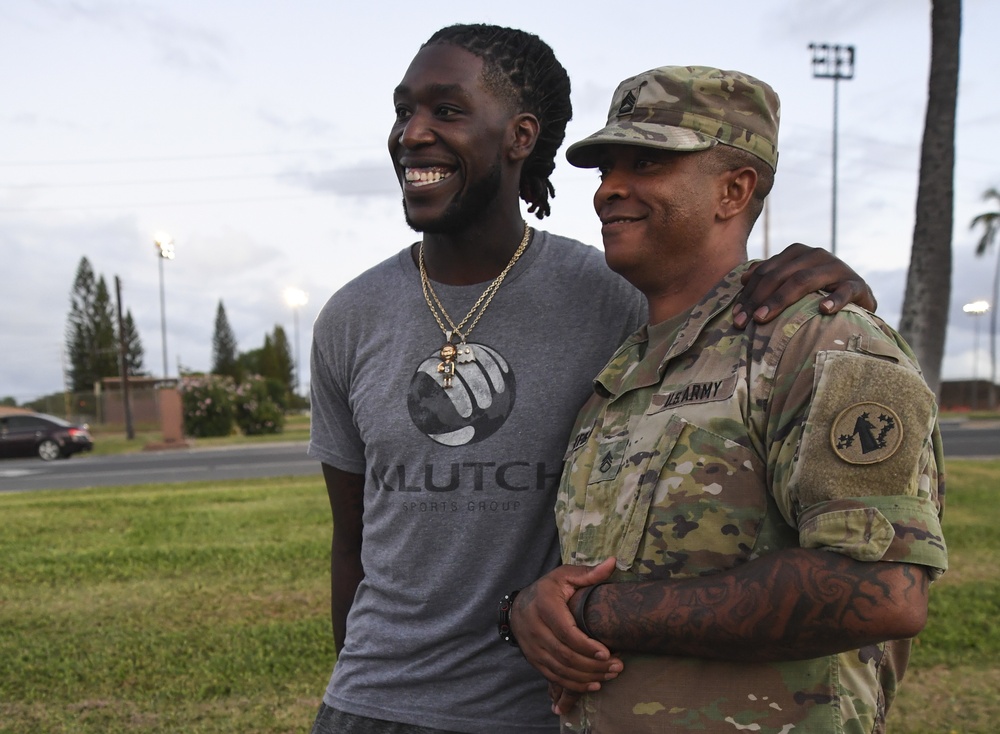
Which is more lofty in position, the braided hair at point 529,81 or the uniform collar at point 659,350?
the braided hair at point 529,81

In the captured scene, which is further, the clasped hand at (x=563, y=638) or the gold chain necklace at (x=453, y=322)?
the gold chain necklace at (x=453, y=322)

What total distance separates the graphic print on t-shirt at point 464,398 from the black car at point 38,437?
89.0 ft

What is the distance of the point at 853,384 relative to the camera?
4.77ft

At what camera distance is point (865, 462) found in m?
1.44

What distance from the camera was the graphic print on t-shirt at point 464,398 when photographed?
2.22 m

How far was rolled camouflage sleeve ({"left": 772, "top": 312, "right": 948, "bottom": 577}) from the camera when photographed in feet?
4.69

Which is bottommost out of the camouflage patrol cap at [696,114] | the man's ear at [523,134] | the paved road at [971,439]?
the paved road at [971,439]

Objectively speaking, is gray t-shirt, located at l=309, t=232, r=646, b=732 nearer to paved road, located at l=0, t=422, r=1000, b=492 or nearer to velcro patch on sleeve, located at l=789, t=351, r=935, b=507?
velcro patch on sleeve, located at l=789, t=351, r=935, b=507

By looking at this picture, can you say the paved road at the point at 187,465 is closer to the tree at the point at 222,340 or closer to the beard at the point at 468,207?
the beard at the point at 468,207

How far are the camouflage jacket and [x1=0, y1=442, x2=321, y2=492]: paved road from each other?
1369 centimetres

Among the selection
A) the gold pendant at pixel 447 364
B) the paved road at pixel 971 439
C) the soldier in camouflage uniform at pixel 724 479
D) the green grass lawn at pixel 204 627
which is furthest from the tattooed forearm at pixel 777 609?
the paved road at pixel 971 439

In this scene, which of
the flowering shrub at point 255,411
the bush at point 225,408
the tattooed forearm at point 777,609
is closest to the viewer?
the tattooed forearm at point 777,609

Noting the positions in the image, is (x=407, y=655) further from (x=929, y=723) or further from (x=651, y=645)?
(x=929, y=723)

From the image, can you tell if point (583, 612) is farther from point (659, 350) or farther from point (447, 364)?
point (447, 364)
